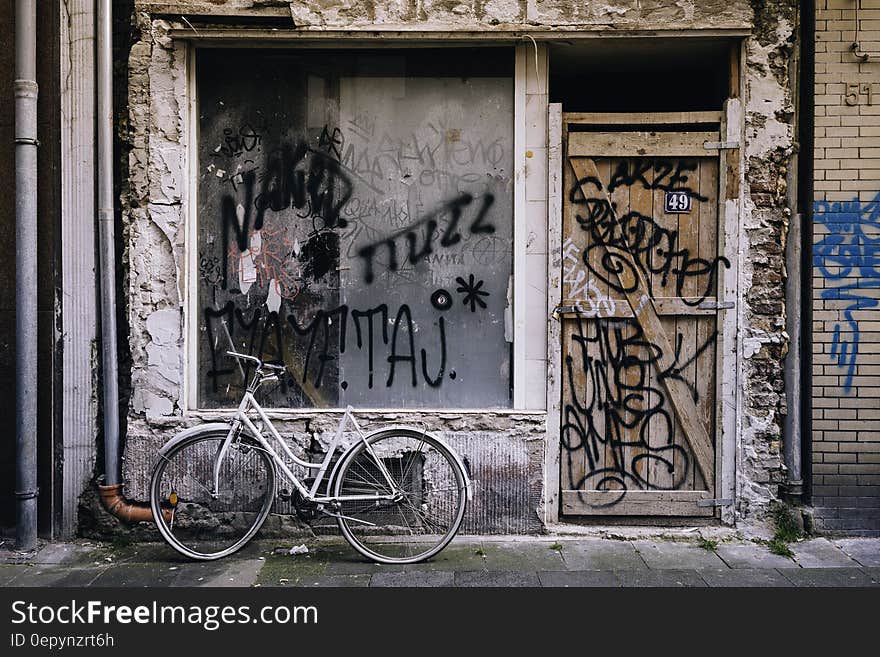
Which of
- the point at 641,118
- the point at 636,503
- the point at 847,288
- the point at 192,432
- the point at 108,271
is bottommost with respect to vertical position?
the point at 636,503

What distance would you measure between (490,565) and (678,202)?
2.86m

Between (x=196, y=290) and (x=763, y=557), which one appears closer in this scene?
(x=763, y=557)

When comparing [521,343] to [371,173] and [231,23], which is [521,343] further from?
[231,23]

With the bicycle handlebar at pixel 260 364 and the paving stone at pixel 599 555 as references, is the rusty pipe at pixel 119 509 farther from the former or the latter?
the paving stone at pixel 599 555

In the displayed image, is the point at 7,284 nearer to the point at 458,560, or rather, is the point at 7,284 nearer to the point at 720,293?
the point at 458,560

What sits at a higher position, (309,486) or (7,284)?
(7,284)

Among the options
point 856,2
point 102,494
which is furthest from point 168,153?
point 856,2

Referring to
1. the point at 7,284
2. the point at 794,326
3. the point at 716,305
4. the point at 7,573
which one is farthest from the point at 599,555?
the point at 7,284

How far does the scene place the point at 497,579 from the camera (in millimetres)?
5086

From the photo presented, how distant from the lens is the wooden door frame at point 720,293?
5.82 meters

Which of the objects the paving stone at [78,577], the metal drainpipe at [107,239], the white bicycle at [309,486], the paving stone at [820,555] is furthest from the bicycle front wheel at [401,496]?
the paving stone at [820,555]

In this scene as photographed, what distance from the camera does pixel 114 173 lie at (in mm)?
5855

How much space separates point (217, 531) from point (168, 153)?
268cm

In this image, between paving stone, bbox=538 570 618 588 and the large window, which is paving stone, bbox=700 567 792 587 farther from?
the large window
